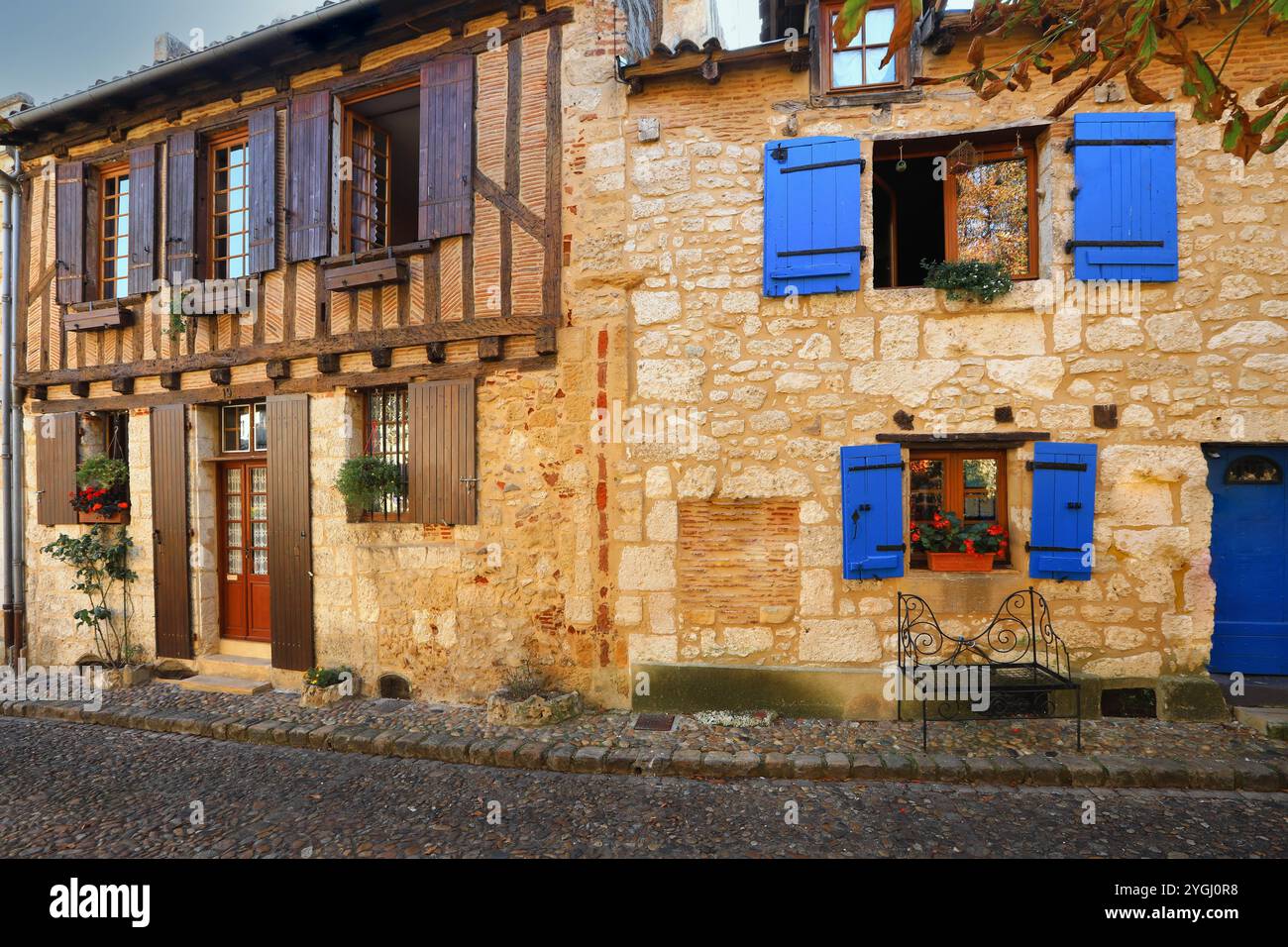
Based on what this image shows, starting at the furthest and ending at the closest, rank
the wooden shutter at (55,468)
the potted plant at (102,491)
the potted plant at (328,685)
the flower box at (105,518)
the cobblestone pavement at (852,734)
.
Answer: the wooden shutter at (55,468), the flower box at (105,518), the potted plant at (102,491), the potted plant at (328,685), the cobblestone pavement at (852,734)

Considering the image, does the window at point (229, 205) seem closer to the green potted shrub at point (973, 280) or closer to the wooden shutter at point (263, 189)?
the wooden shutter at point (263, 189)

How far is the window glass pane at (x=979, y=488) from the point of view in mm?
5012

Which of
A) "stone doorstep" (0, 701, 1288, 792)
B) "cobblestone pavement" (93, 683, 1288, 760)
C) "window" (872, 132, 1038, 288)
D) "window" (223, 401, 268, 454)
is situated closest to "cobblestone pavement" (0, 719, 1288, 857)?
"stone doorstep" (0, 701, 1288, 792)

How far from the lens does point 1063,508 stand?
183 inches

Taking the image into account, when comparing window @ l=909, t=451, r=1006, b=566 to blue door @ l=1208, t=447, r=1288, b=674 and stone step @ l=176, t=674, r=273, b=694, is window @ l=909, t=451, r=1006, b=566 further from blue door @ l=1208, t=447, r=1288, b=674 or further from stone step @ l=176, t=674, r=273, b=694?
stone step @ l=176, t=674, r=273, b=694

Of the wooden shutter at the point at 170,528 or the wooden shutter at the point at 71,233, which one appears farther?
the wooden shutter at the point at 71,233

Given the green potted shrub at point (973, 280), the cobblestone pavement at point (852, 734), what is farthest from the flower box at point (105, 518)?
the green potted shrub at point (973, 280)

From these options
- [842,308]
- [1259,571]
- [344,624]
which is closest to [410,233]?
[344,624]

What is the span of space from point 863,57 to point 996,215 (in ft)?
5.57

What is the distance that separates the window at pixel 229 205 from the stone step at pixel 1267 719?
9638 millimetres

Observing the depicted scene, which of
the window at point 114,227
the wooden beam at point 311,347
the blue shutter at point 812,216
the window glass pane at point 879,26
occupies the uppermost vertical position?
the window glass pane at point 879,26

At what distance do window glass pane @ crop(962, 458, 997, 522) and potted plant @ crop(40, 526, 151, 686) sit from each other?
8316 millimetres

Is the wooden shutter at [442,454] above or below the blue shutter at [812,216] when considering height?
below

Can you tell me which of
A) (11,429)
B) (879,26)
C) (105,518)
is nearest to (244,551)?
(105,518)
